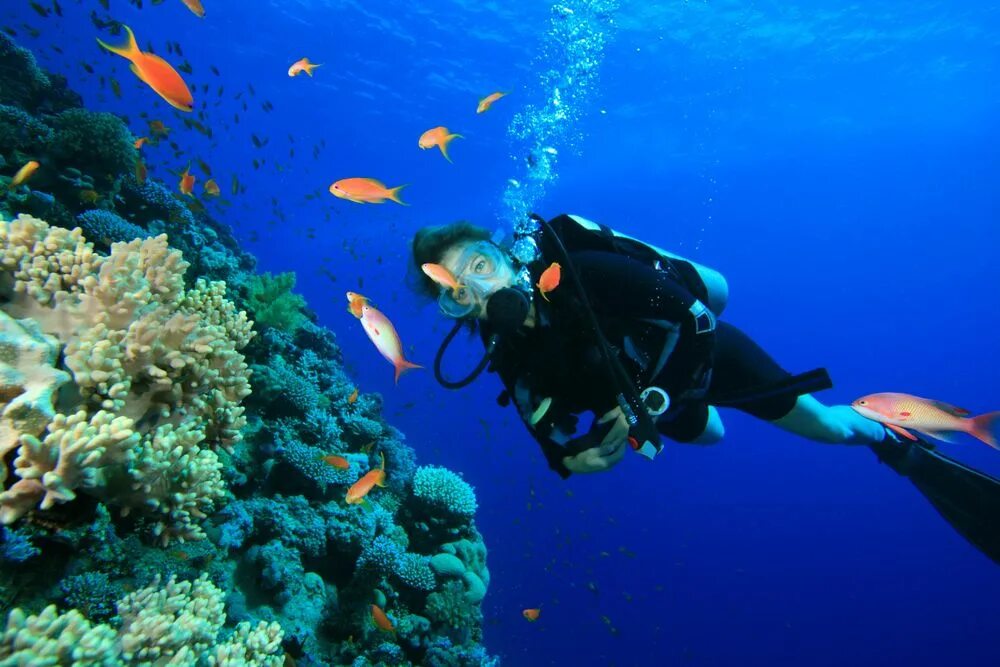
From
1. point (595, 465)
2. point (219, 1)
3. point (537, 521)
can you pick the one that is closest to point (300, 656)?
point (595, 465)

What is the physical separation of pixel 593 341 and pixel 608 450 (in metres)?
0.81

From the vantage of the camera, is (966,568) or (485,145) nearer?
(485,145)

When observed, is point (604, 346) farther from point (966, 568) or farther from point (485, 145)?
point (966, 568)

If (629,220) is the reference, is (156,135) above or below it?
above

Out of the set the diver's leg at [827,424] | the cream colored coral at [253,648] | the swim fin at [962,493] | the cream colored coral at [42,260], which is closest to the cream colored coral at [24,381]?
the cream colored coral at [42,260]

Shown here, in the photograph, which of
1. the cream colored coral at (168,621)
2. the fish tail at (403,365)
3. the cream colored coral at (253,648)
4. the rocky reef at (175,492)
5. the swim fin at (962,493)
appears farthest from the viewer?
the swim fin at (962,493)

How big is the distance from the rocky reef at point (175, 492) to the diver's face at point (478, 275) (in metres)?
1.63

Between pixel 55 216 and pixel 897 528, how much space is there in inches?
3885

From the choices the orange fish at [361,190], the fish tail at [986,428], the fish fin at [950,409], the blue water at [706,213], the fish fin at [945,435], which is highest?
the fish fin at [950,409]

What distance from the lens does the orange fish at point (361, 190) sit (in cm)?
513

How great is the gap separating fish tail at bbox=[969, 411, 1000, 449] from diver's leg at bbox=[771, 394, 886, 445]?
1.43m

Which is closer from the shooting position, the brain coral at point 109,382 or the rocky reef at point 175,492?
the brain coral at point 109,382

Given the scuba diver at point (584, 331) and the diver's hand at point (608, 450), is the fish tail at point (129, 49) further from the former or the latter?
the diver's hand at point (608, 450)

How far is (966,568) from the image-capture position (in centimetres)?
6397
